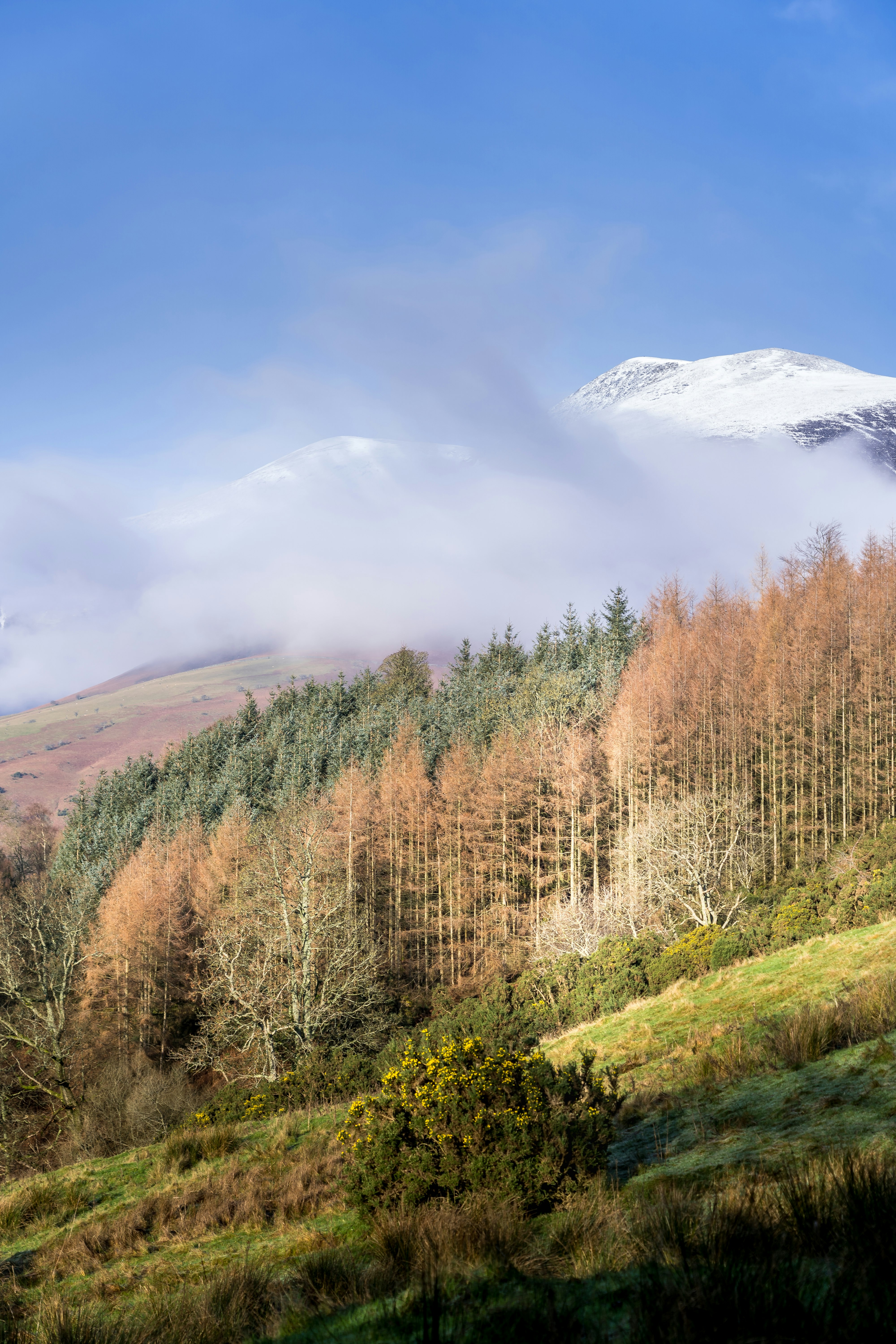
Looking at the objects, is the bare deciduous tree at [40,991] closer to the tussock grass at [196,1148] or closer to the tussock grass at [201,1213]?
the tussock grass at [196,1148]

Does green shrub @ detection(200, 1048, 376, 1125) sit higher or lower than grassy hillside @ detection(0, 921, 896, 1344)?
lower

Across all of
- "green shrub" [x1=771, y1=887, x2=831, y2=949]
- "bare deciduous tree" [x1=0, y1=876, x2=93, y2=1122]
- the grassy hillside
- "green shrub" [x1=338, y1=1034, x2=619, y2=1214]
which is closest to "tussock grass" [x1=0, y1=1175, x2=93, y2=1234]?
the grassy hillside

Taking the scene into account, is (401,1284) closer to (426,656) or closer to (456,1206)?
(456,1206)

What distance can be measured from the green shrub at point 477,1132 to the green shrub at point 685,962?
43.1ft

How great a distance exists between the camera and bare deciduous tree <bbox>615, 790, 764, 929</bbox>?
28562 mm

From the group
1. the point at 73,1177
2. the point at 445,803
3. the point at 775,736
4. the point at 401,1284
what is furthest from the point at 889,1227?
the point at 445,803

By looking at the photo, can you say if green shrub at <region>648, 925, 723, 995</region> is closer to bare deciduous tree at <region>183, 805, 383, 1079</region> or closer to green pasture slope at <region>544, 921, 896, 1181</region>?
green pasture slope at <region>544, 921, 896, 1181</region>

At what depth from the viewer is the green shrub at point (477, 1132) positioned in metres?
6.30

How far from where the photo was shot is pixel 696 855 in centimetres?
2797

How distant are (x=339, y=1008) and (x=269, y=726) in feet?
241

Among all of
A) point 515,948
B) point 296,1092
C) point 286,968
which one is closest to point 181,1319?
point 296,1092

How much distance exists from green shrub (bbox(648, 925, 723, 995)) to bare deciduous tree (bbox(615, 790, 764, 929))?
5038 millimetres

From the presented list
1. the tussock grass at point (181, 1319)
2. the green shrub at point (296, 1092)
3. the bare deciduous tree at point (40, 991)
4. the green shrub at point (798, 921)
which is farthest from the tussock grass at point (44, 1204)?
the green shrub at point (798, 921)

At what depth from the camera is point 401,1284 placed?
4781 mm
